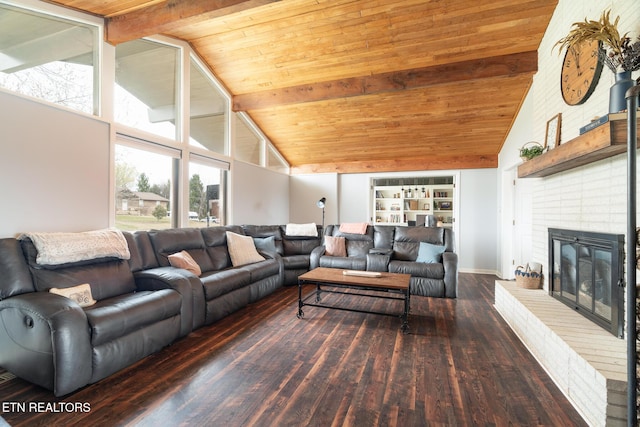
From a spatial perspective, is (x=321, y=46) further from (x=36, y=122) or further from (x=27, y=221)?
(x=27, y=221)

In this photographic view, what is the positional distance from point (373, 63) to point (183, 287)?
3665 mm

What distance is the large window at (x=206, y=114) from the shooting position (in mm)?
4398

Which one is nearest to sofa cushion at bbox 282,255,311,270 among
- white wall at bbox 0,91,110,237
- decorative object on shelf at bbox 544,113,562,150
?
white wall at bbox 0,91,110,237

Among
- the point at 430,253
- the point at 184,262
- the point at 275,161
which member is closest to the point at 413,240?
the point at 430,253

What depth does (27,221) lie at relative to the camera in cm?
244

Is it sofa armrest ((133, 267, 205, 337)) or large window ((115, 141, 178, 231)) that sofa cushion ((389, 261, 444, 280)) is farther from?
large window ((115, 141, 178, 231))

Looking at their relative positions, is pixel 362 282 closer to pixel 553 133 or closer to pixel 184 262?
pixel 184 262

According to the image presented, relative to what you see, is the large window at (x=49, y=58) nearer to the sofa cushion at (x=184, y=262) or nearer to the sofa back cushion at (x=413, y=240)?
the sofa cushion at (x=184, y=262)

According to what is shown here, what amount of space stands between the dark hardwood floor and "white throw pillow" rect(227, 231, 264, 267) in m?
1.10

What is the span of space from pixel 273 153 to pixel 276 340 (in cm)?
465

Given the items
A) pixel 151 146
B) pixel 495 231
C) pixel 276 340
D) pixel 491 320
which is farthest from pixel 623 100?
pixel 151 146

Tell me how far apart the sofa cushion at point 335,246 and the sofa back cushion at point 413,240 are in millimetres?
842

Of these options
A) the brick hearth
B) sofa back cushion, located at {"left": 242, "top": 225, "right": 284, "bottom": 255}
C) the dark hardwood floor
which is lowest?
the dark hardwood floor

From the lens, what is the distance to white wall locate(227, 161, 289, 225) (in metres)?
5.15
